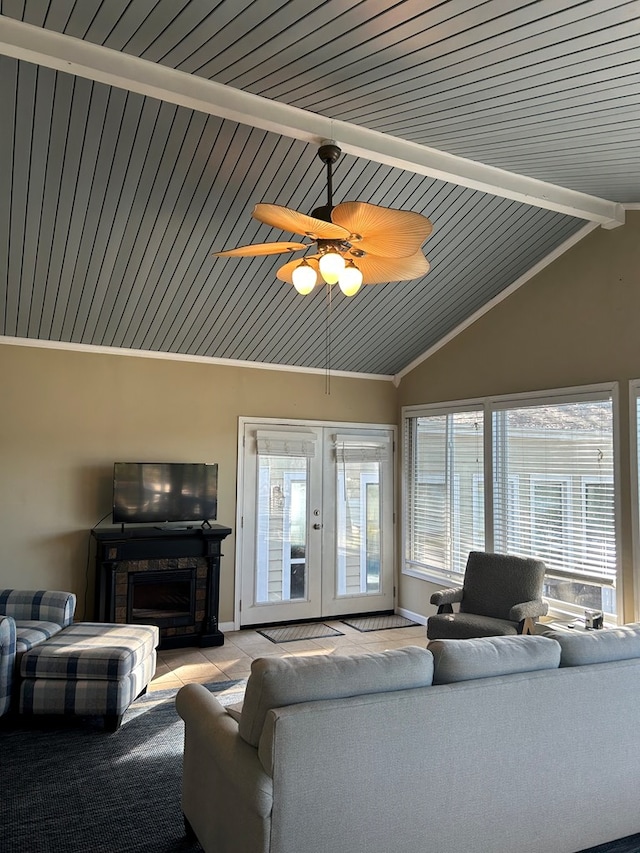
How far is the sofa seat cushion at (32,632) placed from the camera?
3756 millimetres

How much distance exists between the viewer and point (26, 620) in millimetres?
4254

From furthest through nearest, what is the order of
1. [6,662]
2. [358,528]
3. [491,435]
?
1. [358,528]
2. [491,435]
3. [6,662]

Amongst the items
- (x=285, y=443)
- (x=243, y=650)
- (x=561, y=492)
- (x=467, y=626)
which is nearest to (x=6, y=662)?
(x=243, y=650)

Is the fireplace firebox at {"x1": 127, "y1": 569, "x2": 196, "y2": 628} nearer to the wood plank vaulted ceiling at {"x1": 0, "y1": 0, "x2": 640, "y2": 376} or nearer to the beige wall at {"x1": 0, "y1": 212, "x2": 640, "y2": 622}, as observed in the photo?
the beige wall at {"x1": 0, "y1": 212, "x2": 640, "y2": 622}

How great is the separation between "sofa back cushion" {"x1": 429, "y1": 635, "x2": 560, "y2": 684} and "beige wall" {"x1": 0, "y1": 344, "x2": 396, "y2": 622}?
3832mm

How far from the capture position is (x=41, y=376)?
5.30 meters

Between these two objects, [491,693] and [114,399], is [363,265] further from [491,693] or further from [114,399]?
[114,399]

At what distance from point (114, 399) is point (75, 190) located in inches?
85.9

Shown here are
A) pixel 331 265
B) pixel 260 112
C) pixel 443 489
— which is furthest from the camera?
pixel 443 489

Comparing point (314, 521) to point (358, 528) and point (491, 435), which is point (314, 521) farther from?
point (491, 435)

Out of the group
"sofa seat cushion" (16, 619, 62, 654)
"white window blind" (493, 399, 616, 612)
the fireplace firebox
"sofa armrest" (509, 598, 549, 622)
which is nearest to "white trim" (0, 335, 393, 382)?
"white window blind" (493, 399, 616, 612)

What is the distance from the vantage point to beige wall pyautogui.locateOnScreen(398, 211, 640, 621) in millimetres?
4414

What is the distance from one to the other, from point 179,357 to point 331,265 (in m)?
3.25

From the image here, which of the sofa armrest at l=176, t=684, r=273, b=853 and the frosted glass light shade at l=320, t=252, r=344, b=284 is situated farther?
the frosted glass light shade at l=320, t=252, r=344, b=284
